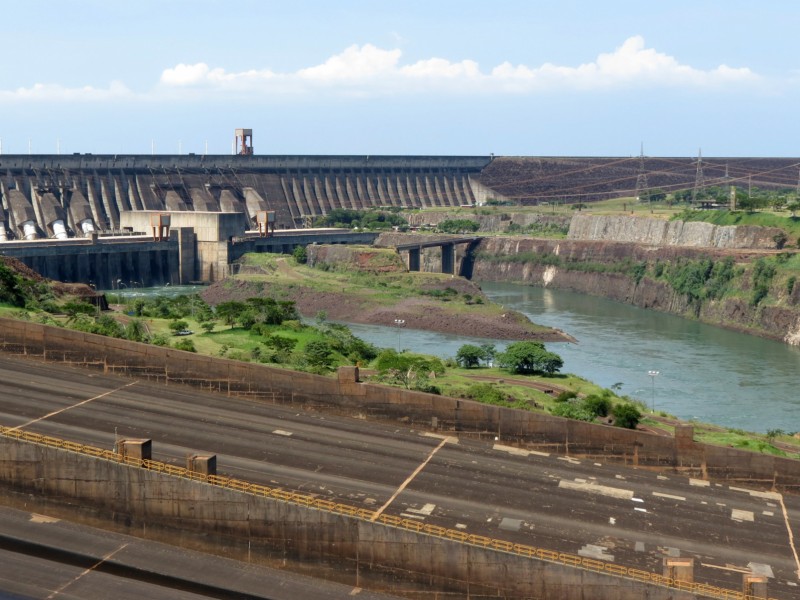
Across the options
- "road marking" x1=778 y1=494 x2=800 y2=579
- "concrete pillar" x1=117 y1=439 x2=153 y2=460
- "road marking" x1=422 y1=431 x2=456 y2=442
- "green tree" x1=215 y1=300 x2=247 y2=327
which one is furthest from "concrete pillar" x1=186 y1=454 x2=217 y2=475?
"green tree" x1=215 y1=300 x2=247 y2=327

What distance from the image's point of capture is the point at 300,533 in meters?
43.5

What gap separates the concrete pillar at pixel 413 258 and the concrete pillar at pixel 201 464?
12972 cm

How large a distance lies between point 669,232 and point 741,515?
416 feet

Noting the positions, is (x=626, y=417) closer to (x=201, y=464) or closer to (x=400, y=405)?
(x=400, y=405)

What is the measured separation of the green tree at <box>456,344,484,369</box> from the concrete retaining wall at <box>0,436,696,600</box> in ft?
173

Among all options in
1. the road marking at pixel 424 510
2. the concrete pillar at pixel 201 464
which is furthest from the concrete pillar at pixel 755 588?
the concrete pillar at pixel 201 464

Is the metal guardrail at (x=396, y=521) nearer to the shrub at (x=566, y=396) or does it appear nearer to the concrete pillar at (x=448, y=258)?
the shrub at (x=566, y=396)

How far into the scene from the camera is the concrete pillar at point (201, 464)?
4631 centimetres

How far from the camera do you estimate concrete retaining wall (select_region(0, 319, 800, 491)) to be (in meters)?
56.8

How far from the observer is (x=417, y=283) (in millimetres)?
149500

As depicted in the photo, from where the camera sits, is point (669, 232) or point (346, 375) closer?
point (346, 375)

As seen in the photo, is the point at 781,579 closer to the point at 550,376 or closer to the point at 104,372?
the point at 104,372

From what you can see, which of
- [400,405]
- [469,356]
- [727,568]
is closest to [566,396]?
[469,356]

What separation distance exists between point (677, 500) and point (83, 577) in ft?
88.5
